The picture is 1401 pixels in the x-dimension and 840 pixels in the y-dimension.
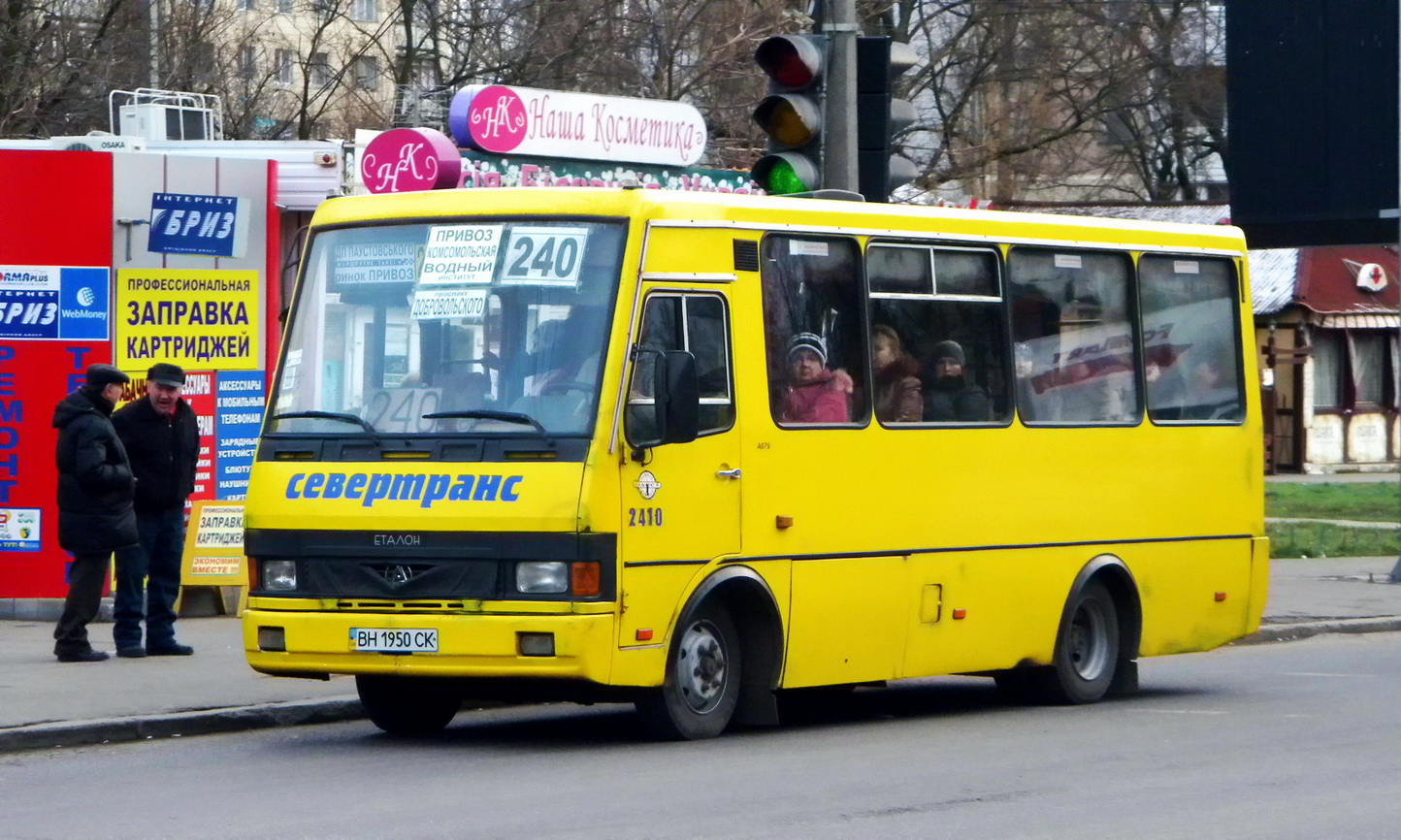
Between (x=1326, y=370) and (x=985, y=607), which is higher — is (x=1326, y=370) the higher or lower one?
the higher one

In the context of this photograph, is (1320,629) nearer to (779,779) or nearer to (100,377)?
(779,779)

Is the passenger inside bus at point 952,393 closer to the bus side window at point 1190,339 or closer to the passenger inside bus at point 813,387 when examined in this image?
the passenger inside bus at point 813,387

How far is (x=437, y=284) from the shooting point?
10.7 metres

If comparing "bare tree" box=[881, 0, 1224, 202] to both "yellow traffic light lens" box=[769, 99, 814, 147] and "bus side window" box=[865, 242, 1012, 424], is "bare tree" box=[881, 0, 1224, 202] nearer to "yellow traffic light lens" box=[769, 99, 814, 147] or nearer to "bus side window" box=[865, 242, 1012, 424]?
"yellow traffic light lens" box=[769, 99, 814, 147]

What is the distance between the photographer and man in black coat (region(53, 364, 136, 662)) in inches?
526

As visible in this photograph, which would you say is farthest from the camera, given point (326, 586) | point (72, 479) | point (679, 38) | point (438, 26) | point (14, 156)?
point (438, 26)

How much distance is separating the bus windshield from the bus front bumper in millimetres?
863

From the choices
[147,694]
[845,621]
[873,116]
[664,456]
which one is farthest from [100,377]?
[845,621]

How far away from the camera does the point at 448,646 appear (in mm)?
10164

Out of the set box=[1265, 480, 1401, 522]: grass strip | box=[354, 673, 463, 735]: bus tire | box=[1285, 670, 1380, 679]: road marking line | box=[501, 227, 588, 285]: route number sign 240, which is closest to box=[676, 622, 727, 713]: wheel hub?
box=[354, 673, 463, 735]: bus tire

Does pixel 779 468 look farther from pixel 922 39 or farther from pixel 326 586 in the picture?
pixel 922 39

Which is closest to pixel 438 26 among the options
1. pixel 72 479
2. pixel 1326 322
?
pixel 1326 322

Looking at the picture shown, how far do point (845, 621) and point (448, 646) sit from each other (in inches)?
87.4

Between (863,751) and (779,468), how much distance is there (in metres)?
1.42
